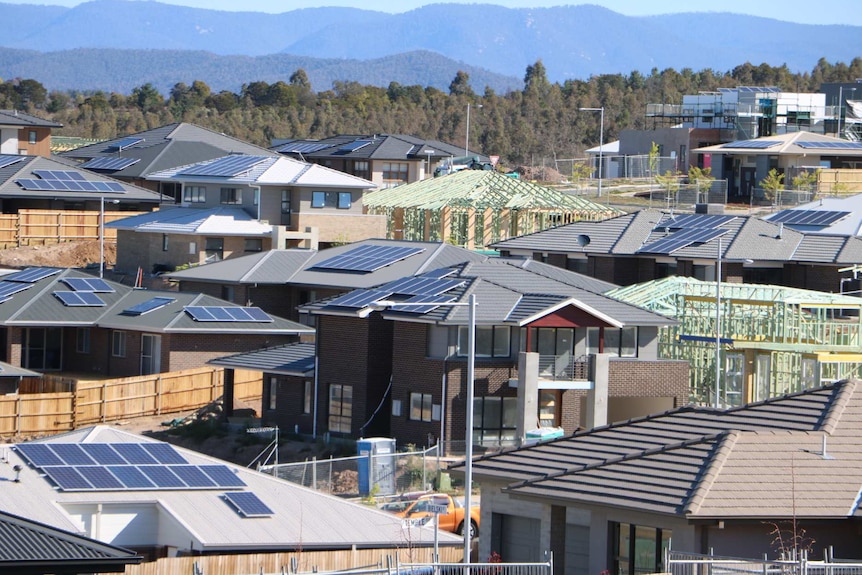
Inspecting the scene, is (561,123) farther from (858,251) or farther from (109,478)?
(109,478)

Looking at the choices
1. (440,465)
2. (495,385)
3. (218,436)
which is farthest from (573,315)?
(218,436)

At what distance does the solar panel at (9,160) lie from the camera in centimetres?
9499

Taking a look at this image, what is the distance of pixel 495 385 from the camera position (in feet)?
167

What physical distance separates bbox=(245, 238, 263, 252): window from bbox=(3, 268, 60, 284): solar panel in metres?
13.4

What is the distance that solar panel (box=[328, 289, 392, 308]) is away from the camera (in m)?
54.3

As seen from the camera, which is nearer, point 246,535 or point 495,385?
point 246,535

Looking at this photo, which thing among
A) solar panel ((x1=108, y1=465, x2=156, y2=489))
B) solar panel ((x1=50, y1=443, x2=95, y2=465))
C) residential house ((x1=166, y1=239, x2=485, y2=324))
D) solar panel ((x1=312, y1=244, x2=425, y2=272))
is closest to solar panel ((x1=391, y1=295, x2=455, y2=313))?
residential house ((x1=166, y1=239, x2=485, y2=324))

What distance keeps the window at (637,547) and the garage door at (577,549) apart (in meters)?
0.65

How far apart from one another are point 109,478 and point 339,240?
54377 millimetres

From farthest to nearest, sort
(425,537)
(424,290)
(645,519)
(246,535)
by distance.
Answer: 1. (424,290)
2. (425,537)
3. (246,535)
4. (645,519)

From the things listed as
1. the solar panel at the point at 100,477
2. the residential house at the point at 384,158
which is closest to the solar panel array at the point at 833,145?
the residential house at the point at 384,158

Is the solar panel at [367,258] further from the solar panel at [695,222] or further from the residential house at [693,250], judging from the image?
the solar panel at [695,222]

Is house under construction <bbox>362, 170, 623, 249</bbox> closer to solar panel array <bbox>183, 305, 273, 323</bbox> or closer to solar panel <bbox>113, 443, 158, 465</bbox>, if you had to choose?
solar panel array <bbox>183, 305, 273, 323</bbox>

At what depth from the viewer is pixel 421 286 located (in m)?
55.0
